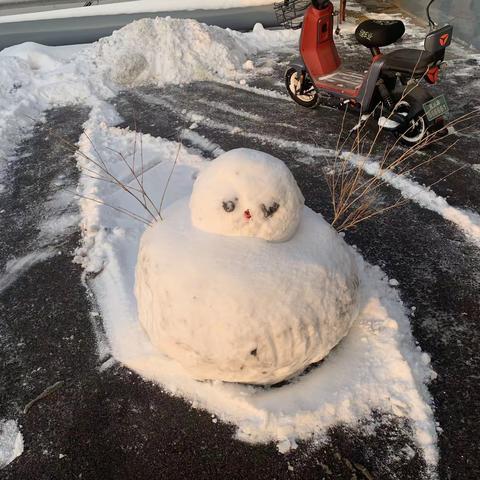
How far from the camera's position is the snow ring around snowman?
79.7 inches

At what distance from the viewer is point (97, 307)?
311cm

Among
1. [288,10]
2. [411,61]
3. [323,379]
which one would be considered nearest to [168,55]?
[288,10]

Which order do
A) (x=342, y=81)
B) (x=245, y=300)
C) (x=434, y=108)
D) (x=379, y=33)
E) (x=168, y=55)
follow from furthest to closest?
(x=168, y=55) → (x=342, y=81) → (x=379, y=33) → (x=434, y=108) → (x=245, y=300)

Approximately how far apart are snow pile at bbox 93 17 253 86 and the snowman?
511 centimetres

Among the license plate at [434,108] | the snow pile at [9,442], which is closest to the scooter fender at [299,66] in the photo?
the license plate at [434,108]

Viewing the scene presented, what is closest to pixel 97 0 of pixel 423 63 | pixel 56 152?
pixel 56 152

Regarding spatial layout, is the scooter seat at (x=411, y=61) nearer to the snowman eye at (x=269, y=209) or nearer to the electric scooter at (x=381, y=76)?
the electric scooter at (x=381, y=76)

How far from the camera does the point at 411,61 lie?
411cm

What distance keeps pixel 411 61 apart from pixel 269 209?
115 inches

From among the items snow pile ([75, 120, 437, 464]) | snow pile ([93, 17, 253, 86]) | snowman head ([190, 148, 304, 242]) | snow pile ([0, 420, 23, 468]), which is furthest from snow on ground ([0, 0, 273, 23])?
snow pile ([0, 420, 23, 468])

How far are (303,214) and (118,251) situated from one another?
5.60 feet

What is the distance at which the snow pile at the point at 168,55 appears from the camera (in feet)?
22.0

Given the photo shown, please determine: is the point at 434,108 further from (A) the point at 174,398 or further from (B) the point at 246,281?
(A) the point at 174,398

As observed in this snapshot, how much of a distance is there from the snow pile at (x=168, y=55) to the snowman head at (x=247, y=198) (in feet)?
16.6
